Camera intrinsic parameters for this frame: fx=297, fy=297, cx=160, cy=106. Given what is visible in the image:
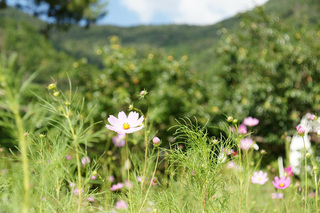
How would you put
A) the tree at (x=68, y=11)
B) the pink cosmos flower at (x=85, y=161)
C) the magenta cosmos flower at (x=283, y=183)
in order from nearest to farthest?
1. the pink cosmos flower at (x=85, y=161)
2. the magenta cosmos flower at (x=283, y=183)
3. the tree at (x=68, y=11)

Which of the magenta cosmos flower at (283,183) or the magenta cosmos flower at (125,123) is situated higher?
the magenta cosmos flower at (125,123)

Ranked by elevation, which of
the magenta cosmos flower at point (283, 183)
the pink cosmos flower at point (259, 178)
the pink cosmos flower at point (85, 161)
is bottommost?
the pink cosmos flower at point (259, 178)

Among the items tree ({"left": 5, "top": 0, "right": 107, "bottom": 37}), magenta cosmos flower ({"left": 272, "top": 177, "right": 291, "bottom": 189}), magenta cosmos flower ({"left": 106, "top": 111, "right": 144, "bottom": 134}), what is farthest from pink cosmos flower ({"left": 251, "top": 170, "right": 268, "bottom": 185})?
tree ({"left": 5, "top": 0, "right": 107, "bottom": 37})

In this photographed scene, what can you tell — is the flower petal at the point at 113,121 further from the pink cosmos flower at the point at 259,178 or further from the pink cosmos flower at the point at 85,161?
the pink cosmos flower at the point at 259,178

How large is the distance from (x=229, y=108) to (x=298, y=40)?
127 centimetres

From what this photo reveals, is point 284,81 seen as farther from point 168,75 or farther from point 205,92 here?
point 168,75

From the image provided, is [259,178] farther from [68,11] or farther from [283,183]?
[68,11]

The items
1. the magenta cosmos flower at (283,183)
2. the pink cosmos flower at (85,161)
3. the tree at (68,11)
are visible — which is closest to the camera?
the pink cosmos flower at (85,161)

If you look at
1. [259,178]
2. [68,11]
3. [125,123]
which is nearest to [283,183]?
[259,178]

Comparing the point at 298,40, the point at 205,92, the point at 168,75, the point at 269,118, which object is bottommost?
the point at 269,118

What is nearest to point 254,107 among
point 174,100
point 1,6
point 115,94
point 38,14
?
point 174,100

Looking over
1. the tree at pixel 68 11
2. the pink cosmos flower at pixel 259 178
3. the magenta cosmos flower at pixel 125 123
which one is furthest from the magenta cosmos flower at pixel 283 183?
the tree at pixel 68 11

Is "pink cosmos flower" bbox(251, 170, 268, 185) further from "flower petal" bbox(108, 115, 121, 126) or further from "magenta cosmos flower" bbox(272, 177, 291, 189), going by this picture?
"flower petal" bbox(108, 115, 121, 126)

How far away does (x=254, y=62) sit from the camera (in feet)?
12.3
